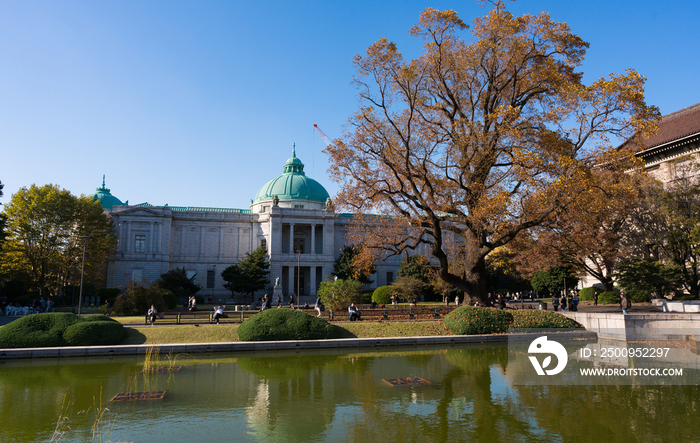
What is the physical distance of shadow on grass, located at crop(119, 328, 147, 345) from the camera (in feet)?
61.5

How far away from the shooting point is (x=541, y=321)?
21.6 m

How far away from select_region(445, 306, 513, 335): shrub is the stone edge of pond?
0.67 metres

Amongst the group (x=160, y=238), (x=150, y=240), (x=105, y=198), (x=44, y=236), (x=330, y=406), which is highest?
(x=105, y=198)

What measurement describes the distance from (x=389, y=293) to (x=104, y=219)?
32853 mm

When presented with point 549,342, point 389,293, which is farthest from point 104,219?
point 549,342

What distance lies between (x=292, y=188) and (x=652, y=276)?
165 feet

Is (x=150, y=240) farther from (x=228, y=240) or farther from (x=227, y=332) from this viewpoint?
(x=227, y=332)

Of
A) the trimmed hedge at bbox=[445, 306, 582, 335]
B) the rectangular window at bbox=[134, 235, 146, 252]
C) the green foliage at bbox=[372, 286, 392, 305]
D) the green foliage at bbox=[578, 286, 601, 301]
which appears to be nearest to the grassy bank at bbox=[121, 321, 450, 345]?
the trimmed hedge at bbox=[445, 306, 582, 335]

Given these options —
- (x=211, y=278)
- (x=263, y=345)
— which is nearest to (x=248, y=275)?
(x=211, y=278)

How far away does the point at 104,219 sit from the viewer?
51.6 m

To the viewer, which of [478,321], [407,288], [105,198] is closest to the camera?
[478,321]

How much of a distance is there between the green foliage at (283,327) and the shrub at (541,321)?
28.6 ft

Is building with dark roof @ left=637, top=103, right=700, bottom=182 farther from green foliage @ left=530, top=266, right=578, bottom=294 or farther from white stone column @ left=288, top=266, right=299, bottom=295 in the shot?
white stone column @ left=288, top=266, right=299, bottom=295
